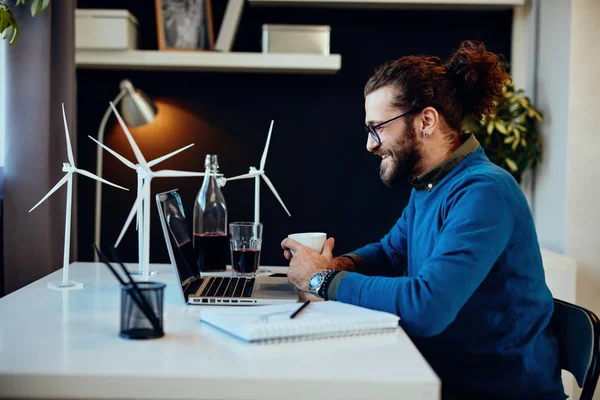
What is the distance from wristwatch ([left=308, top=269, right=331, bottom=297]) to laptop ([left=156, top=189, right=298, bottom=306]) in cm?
5

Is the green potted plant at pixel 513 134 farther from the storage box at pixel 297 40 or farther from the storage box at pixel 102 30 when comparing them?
the storage box at pixel 102 30

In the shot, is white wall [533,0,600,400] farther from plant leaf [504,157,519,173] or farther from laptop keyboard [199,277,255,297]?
laptop keyboard [199,277,255,297]

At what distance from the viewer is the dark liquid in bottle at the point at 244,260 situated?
1.85 metres

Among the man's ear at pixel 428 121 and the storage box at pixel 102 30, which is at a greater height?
the storage box at pixel 102 30

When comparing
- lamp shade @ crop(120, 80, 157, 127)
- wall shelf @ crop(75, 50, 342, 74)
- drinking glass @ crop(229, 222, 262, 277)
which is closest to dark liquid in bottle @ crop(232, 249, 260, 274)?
drinking glass @ crop(229, 222, 262, 277)

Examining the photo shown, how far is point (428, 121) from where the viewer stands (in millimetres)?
1730

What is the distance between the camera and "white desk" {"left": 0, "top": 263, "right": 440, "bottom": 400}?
99cm

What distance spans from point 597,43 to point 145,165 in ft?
7.14

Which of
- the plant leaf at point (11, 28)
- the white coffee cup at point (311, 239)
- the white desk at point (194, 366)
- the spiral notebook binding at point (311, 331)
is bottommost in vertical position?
the white desk at point (194, 366)

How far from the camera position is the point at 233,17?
3061 millimetres

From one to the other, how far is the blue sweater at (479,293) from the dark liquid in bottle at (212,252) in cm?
62

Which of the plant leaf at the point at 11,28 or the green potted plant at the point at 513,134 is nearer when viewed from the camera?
the plant leaf at the point at 11,28

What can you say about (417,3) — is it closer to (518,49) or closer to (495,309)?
(518,49)

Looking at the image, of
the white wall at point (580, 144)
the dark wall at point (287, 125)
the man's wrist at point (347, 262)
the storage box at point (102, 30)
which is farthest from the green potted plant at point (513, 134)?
the storage box at point (102, 30)
